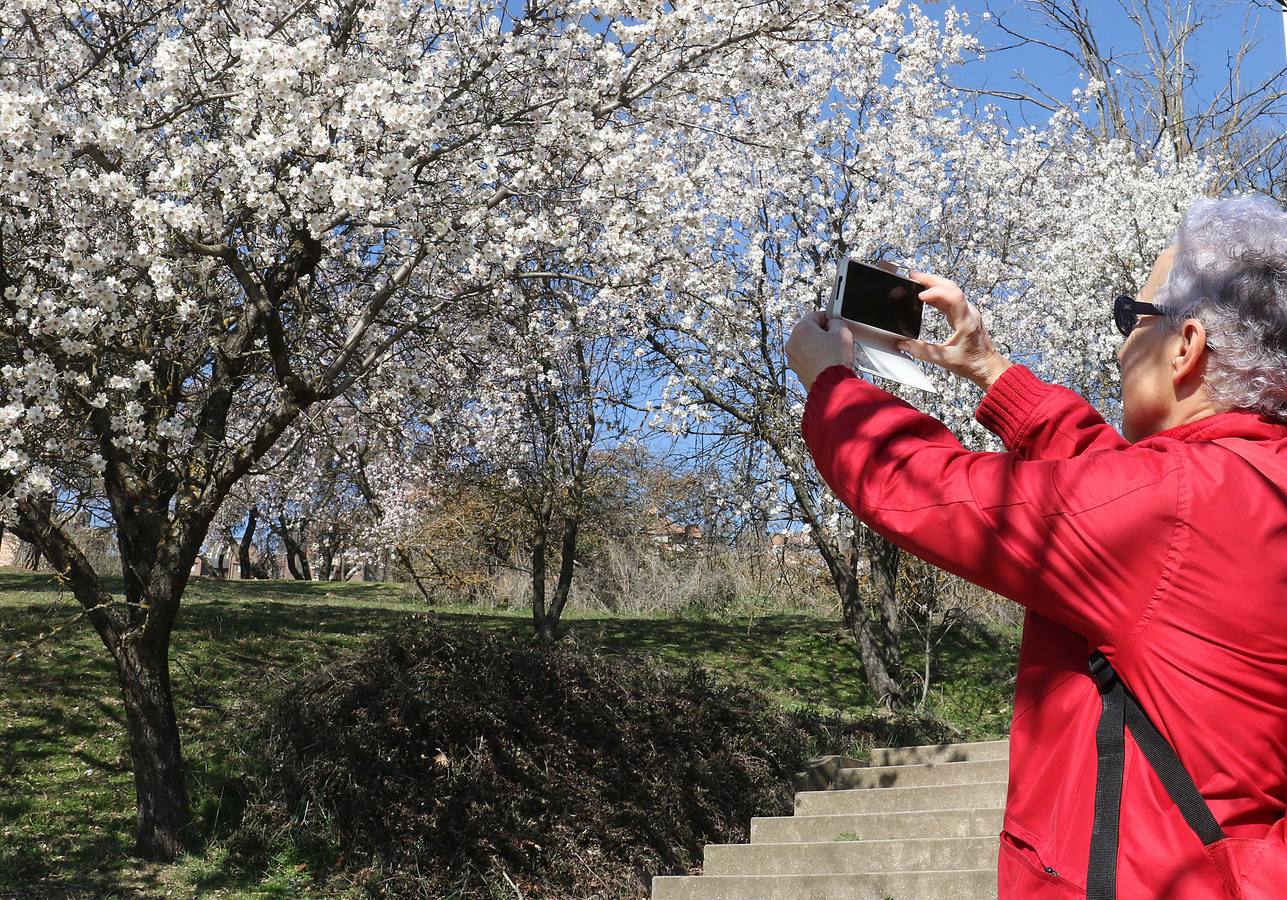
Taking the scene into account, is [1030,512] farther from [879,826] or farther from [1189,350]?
[879,826]

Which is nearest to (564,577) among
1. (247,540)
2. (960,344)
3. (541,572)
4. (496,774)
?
(541,572)

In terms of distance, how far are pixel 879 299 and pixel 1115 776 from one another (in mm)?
751

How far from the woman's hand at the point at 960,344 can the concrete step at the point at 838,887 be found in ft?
14.1

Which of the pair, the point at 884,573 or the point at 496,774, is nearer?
the point at 496,774

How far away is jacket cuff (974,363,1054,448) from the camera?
1491mm

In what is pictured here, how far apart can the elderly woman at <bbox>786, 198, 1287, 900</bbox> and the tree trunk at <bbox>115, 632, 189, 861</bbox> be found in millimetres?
5851

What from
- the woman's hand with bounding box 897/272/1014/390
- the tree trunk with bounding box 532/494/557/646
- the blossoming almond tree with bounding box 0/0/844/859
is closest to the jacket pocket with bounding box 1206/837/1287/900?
the woman's hand with bounding box 897/272/1014/390

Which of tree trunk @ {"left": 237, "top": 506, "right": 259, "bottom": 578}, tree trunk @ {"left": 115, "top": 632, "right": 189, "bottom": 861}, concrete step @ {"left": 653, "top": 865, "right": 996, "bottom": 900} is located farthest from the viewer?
tree trunk @ {"left": 237, "top": 506, "right": 259, "bottom": 578}

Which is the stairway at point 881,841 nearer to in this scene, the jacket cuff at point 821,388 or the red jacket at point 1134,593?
the red jacket at point 1134,593

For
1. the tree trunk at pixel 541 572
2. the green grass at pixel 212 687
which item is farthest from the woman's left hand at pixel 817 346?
the tree trunk at pixel 541 572

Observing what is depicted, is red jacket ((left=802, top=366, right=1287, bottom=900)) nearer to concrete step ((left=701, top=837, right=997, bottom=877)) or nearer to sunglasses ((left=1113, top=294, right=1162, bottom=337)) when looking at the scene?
sunglasses ((left=1113, top=294, right=1162, bottom=337))

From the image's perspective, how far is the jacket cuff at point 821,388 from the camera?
133cm

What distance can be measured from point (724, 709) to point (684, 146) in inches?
196

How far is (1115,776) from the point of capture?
114 centimetres
